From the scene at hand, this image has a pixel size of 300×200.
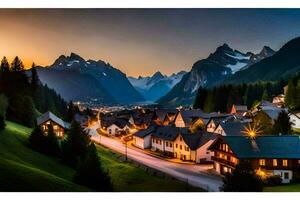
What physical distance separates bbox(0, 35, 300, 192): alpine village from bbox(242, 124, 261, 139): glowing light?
50mm

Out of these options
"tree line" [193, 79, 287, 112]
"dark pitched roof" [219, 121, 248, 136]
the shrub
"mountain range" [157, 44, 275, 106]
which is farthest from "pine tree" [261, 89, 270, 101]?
the shrub

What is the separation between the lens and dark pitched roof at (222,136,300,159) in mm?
21234

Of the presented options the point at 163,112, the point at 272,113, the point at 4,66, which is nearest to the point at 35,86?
the point at 4,66

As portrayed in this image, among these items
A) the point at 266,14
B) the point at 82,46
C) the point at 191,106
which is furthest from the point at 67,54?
the point at 266,14

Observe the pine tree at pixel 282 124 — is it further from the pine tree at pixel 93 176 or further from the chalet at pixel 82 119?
Answer: the chalet at pixel 82 119

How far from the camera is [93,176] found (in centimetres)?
1938

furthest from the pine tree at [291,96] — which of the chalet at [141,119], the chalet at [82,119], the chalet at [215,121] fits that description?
the chalet at [82,119]

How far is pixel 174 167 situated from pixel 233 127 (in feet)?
11.5

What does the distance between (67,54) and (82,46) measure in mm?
729

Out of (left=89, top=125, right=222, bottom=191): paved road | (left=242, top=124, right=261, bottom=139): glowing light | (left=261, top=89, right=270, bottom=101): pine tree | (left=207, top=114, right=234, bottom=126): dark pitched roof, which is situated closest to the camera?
(left=89, top=125, right=222, bottom=191): paved road

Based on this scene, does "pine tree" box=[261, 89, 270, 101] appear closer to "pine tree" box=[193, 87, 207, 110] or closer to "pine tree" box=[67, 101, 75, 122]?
"pine tree" box=[193, 87, 207, 110]

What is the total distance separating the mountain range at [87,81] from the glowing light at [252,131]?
4805 mm

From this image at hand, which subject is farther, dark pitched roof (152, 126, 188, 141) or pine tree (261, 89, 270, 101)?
pine tree (261, 89, 270, 101)

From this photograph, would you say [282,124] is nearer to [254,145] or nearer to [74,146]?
[254,145]
